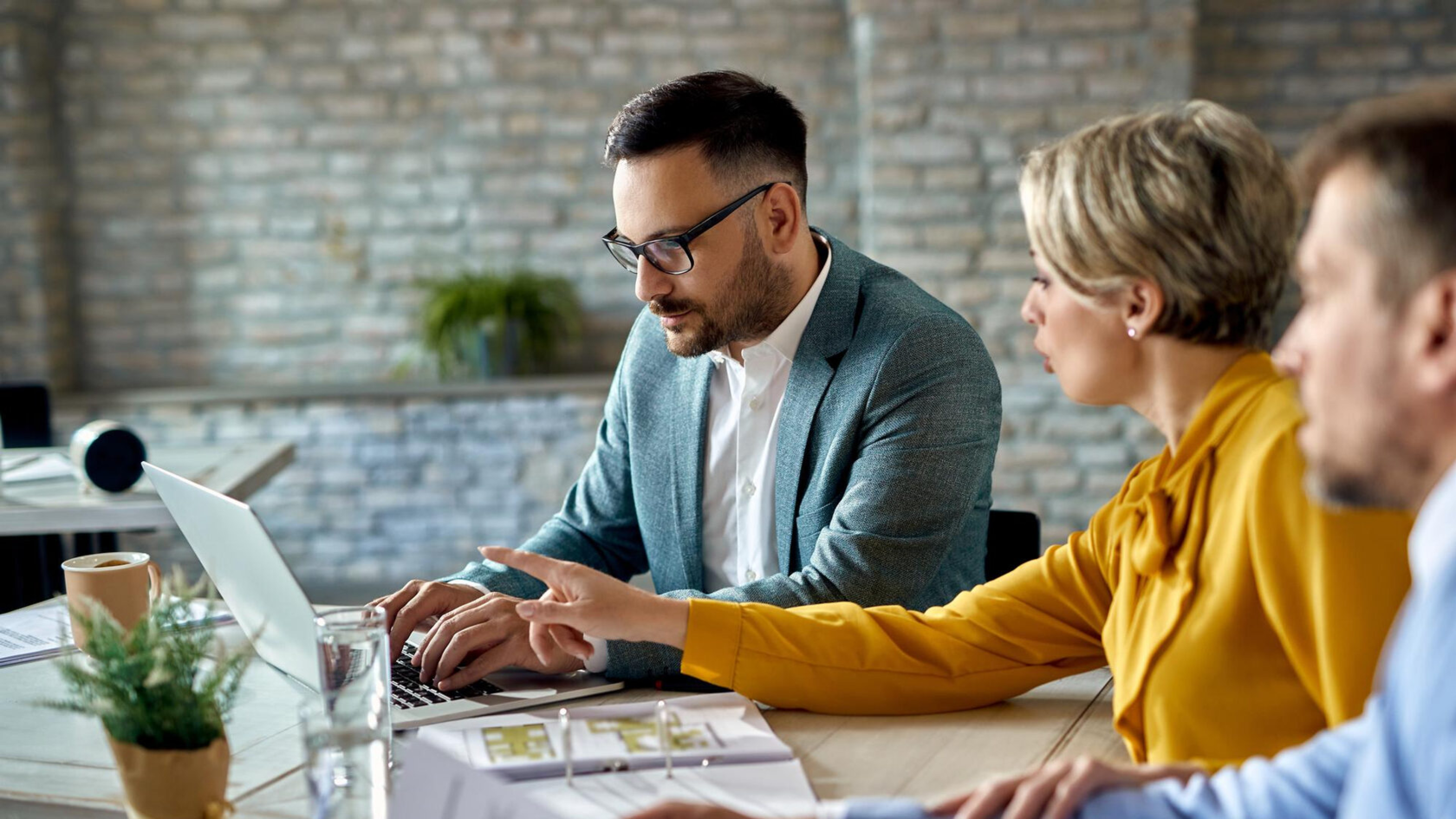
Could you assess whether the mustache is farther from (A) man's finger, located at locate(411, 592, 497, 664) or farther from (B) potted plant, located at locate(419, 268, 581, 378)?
(B) potted plant, located at locate(419, 268, 581, 378)

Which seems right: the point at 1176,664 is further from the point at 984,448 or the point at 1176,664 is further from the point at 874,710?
the point at 984,448

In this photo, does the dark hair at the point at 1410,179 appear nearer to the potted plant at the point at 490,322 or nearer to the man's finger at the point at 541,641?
the man's finger at the point at 541,641

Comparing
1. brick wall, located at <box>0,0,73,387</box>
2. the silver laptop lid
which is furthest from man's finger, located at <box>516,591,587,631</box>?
brick wall, located at <box>0,0,73,387</box>

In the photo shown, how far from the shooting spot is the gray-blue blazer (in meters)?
1.74

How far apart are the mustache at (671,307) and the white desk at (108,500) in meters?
0.96

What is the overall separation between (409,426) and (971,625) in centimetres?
357

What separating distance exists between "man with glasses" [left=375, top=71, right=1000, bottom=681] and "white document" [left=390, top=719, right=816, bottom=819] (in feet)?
1.45

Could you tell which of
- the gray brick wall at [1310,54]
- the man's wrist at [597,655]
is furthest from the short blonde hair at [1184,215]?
the gray brick wall at [1310,54]

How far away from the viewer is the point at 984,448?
6.10 ft

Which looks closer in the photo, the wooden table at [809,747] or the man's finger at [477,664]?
the wooden table at [809,747]

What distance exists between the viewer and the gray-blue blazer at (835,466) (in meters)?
1.74

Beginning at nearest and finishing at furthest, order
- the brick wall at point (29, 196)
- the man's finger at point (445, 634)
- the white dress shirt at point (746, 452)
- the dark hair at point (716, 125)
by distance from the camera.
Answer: the man's finger at point (445, 634) → the dark hair at point (716, 125) → the white dress shirt at point (746, 452) → the brick wall at point (29, 196)

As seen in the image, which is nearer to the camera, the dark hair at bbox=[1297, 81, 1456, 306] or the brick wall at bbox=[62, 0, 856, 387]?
the dark hair at bbox=[1297, 81, 1456, 306]

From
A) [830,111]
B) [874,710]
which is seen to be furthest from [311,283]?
[874,710]
